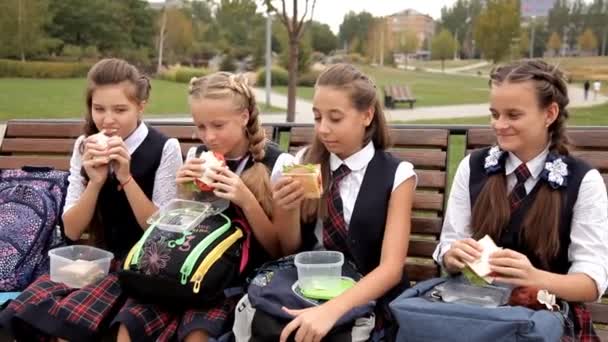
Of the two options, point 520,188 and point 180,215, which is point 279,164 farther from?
point 520,188

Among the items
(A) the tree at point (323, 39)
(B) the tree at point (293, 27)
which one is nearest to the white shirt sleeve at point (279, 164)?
(B) the tree at point (293, 27)

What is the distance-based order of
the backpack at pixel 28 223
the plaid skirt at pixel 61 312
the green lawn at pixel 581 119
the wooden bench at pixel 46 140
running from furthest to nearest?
the green lawn at pixel 581 119 < the wooden bench at pixel 46 140 < the backpack at pixel 28 223 < the plaid skirt at pixel 61 312

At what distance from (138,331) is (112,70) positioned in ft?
4.13

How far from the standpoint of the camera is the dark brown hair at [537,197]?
2.63 metres

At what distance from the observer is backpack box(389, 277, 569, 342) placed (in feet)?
7.24

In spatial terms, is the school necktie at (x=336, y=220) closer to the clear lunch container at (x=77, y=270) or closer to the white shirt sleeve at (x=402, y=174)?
the white shirt sleeve at (x=402, y=174)

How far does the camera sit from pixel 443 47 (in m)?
62.8

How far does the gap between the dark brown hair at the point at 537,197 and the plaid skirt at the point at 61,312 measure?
5.04ft

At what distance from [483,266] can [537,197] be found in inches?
16.5

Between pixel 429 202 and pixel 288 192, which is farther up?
pixel 288 192

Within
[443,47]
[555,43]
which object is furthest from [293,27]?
[443,47]

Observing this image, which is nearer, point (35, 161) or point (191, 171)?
point (191, 171)

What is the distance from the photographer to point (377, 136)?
305 cm

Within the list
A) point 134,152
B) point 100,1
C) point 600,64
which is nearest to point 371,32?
point 100,1
